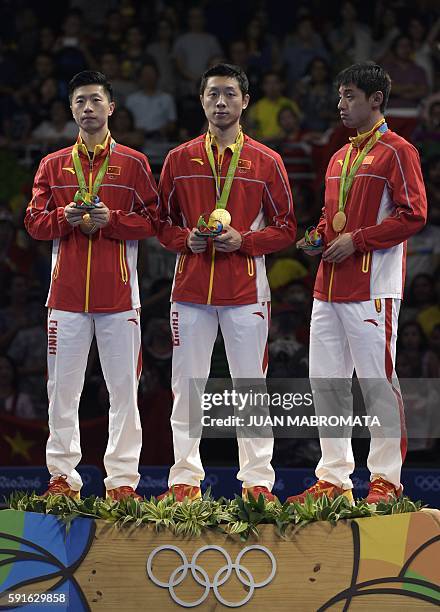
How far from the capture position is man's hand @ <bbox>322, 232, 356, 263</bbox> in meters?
5.50

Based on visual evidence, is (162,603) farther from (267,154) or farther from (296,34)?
(296,34)

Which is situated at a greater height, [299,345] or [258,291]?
[258,291]

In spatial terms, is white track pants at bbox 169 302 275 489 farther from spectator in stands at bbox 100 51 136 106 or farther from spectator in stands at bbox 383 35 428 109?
spectator in stands at bbox 100 51 136 106

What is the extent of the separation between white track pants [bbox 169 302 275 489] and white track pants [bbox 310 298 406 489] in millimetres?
272

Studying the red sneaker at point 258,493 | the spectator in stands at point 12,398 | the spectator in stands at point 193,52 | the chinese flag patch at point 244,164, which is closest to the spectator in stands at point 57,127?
the spectator in stands at point 193,52

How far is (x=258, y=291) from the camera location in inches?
221

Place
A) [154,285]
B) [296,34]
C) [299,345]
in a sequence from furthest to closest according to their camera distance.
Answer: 1. [296,34]
2. [154,285]
3. [299,345]

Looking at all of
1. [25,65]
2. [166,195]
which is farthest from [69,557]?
[25,65]

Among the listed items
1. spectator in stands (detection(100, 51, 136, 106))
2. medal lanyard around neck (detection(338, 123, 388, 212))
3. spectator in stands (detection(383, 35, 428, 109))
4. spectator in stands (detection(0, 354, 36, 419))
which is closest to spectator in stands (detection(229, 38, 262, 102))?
spectator in stands (detection(100, 51, 136, 106))

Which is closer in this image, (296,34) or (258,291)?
(258,291)

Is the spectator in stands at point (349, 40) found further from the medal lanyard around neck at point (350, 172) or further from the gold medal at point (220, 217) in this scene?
the gold medal at point (220, 217)

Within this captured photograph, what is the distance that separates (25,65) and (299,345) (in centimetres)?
484

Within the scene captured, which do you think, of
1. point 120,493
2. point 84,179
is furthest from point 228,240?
point 120,493

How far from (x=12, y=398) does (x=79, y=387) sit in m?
2.39
